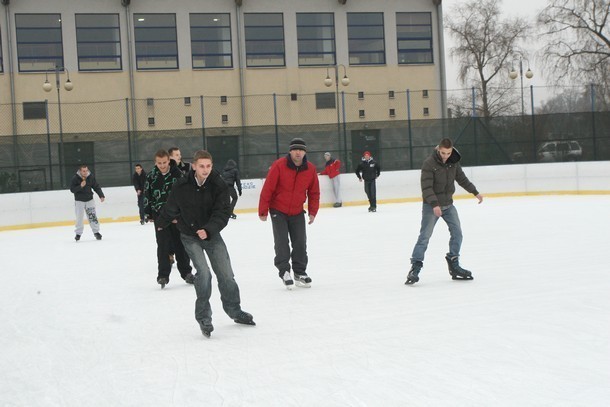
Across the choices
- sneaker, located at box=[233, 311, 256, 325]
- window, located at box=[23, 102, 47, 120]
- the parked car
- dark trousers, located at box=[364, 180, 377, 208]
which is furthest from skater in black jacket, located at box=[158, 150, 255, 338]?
window, located at box=[23, 102, 47, 120]

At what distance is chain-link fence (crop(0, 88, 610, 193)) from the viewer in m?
25.2

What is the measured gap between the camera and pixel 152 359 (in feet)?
20.4

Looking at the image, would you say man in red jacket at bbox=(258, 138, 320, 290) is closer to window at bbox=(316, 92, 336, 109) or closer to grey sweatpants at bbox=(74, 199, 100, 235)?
grey sweatpants at bbox=(74, 199, 100, 235)

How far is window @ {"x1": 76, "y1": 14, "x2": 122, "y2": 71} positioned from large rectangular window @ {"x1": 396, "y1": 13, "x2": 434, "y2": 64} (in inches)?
493

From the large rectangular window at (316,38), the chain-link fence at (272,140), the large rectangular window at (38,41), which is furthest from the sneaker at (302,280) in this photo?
the large rectangular window at (316,38)

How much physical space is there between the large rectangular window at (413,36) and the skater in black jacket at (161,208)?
1247 inches

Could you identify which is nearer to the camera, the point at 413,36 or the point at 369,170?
the point at 369,170

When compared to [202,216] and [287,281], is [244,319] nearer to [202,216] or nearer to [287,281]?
[202,216]

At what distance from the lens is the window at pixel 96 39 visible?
36969 mm

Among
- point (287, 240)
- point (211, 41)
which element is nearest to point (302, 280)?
point (287, 240)

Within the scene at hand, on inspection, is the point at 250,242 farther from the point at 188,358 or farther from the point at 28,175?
the point at 28,175

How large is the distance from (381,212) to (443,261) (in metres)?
10.9

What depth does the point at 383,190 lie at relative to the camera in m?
27.0

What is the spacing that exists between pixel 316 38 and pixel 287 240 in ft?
101
